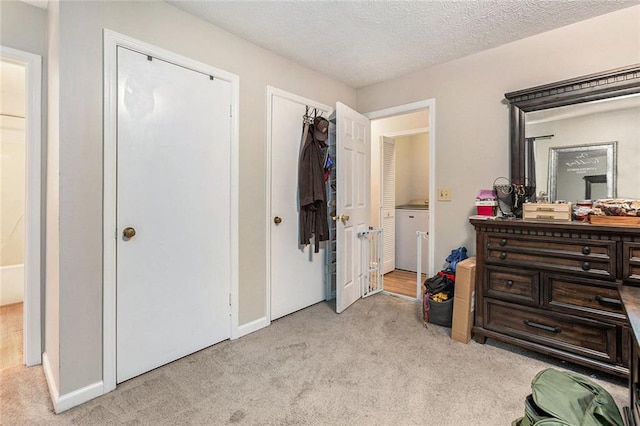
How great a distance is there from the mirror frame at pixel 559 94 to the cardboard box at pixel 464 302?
89cm

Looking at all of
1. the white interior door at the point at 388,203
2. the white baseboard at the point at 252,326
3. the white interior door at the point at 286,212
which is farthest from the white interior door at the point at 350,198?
the white interior door at the point at 388,203

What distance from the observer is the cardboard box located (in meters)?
2.26

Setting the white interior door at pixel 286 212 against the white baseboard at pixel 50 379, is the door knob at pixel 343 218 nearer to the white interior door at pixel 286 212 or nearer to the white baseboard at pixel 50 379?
the white interior door at pixel 286 212

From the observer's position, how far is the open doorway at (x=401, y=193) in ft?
13.5

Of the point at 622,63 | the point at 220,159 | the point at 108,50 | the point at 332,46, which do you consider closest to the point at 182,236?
the point at 220,159

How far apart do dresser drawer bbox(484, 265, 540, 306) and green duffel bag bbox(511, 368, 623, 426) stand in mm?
899

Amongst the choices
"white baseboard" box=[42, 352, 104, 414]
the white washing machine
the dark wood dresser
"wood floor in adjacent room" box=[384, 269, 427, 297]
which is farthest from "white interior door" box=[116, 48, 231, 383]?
the white washing machine

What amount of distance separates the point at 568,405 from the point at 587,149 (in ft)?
6.16

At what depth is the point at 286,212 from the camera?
277 cm

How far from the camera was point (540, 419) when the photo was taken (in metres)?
1.04

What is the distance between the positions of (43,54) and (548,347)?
383cm

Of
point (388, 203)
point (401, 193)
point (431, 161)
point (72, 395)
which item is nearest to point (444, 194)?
point (431, 161)

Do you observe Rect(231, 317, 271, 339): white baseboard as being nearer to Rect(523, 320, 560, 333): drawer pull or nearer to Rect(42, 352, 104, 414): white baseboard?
Rect(42, 352, 104, 414): white baseboard

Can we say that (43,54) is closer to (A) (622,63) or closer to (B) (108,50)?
(B) (108,50)
